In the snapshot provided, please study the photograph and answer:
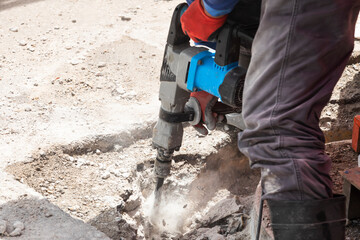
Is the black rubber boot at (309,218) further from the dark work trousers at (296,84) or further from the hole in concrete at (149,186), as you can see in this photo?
the hole in concrete at (149,186)

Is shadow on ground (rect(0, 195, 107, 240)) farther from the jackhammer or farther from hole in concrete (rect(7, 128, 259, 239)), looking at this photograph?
the jackhammer

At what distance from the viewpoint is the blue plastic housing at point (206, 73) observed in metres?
2.14

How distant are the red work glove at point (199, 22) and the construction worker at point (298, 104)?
0.47 m

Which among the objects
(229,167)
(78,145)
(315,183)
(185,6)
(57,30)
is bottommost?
(229,167)

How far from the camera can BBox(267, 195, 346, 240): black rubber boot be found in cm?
150

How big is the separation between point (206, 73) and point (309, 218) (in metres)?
0.92

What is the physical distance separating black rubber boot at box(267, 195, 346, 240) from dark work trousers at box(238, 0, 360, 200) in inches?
1.1

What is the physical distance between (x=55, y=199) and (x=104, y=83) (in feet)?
4.13

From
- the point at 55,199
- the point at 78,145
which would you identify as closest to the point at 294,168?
the point at 55,199

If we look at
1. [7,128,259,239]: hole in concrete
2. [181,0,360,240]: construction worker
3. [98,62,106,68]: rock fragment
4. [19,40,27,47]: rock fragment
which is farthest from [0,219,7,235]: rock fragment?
[19,40,27,47]: rock fragment

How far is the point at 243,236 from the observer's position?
2.51m

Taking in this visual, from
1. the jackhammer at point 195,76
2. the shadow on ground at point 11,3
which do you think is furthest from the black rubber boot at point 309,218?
the shadow on ground at point 11,3

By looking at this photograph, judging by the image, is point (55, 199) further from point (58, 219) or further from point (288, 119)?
point (288, 119)

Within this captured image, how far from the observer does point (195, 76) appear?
7.38 feet
